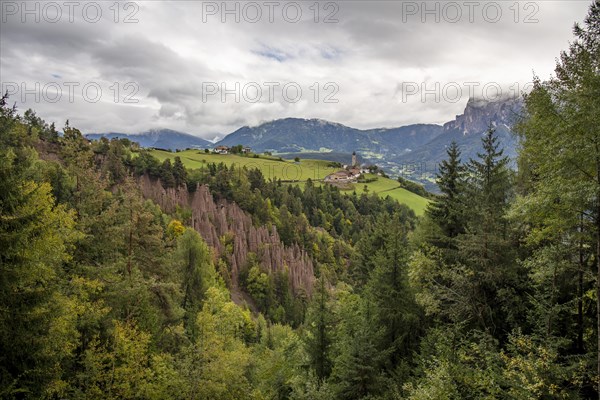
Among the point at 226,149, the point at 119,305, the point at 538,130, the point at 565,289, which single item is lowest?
the point at 119,305

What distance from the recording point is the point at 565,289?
53.6ft

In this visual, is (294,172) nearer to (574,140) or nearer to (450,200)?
(450,200)

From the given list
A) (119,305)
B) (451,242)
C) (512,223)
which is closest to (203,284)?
(119,305)

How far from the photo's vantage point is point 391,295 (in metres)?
21.9

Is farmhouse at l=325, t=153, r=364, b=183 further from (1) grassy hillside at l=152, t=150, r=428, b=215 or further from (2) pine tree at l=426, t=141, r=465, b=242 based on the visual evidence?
(2) pine tree at l=426, t=141, r=465, b=242

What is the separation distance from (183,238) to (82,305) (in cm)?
2287

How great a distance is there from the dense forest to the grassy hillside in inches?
3972

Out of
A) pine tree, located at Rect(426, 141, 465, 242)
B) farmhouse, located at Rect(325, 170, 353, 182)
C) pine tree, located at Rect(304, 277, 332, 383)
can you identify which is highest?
farmhouse, located at Rect(325, 170, 353, 182)

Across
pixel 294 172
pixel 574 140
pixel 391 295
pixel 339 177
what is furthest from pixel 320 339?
pixel 339 177

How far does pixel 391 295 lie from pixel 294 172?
134 m

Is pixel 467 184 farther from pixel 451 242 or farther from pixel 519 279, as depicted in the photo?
pixel 519 279

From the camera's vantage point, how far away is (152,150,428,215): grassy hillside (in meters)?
134

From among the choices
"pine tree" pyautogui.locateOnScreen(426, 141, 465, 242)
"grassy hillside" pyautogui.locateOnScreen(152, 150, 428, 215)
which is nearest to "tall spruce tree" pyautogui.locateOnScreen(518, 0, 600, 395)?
"pine tree" pyautogui.locateOnScreen(426, 141, 465, 242)

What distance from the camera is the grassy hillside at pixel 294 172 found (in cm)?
13450
